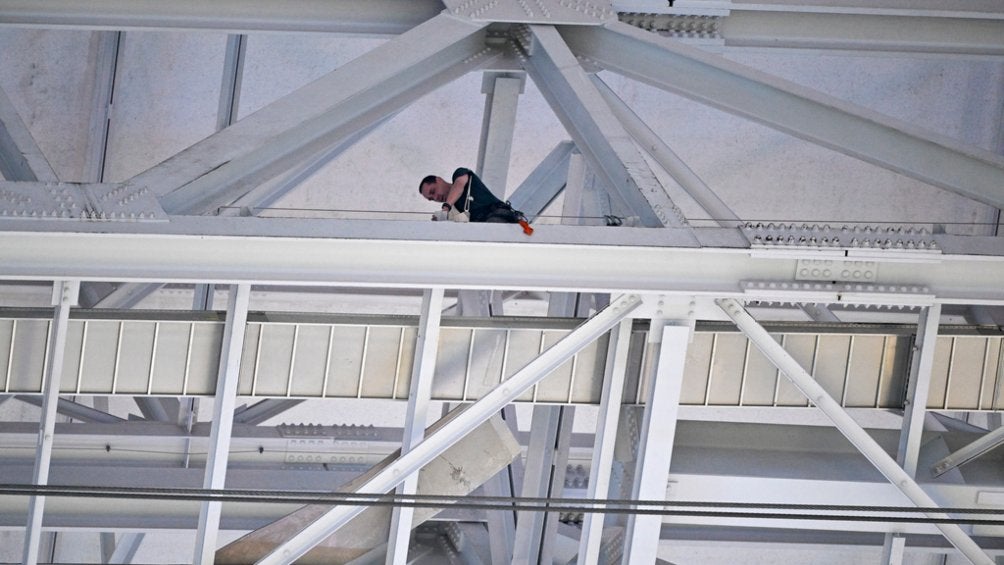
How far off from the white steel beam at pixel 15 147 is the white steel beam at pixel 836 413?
597cm

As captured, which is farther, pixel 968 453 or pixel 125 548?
pixel 125 548

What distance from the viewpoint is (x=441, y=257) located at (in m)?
9.47

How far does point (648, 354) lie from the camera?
1112 centimetres

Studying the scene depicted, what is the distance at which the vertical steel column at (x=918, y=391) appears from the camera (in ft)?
34.9

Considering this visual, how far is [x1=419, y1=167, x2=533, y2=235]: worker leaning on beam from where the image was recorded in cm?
1065

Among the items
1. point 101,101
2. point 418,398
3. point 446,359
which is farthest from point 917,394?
point 101,101

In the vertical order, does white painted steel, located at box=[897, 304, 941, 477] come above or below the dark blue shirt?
below

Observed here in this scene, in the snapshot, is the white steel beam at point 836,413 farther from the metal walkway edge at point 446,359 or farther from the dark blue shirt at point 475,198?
the dark blue shirt at point 475,198

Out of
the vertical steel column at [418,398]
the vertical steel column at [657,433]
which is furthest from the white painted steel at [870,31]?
the vertical steel column at [418,398]

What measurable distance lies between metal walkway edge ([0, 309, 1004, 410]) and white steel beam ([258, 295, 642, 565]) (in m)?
0.80

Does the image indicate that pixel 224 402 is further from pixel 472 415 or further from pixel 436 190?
pixel 436 190

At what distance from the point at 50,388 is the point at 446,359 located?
3139 mm

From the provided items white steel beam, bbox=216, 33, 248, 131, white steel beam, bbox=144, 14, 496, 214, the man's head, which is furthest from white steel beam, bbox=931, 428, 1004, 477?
white steel beam, bbox=216, 33, 248, 131

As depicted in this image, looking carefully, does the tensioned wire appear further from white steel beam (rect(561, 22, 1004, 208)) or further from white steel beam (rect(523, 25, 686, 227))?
white steel beam (rect(561, 22, 1004, 208))
